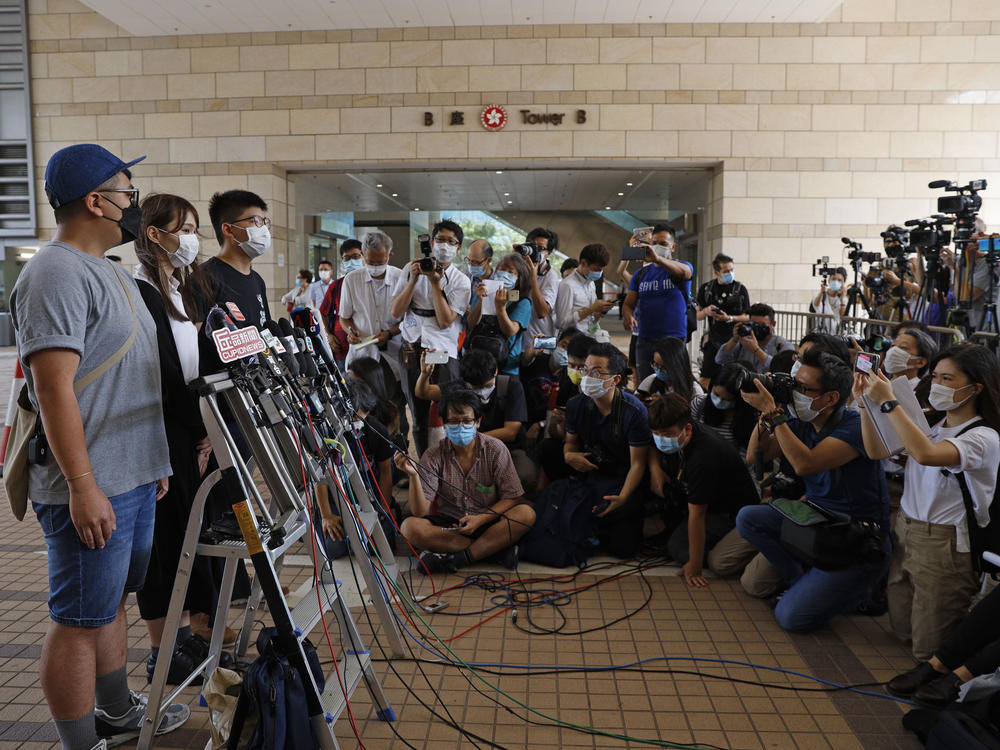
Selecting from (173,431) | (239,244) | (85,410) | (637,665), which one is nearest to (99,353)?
(85,410)

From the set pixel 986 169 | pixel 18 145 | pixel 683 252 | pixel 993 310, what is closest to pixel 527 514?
pixel 993 310

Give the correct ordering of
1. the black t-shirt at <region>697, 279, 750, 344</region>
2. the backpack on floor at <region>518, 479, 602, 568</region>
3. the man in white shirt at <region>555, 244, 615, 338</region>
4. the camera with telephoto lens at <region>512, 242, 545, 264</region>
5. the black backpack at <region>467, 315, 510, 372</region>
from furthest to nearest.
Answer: the black t-shirt at <region>697, 279, 750, 344</region> → the man in white shirt at <region>555, 244, 615, 338</region> → the camera with telephoto lens at <region>512, 242, 545, 264</region> → the black backpack at <region>467, 315, 510, 372</region> → the backpack on floor at <region>518, 479, 602, 568</region>

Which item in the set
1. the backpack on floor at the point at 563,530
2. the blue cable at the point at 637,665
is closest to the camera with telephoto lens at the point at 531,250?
the backpack on floor at the point at 563,530

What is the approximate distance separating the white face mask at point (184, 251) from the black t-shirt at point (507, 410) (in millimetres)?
2513

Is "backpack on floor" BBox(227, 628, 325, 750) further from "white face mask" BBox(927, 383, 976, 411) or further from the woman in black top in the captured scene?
"white face mask" BBox(927, 383, 976, 411)

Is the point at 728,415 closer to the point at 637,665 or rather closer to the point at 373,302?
the point at 637,665

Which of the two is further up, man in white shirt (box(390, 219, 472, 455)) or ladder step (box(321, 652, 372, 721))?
man in white shirt (box(390, 219, 472, 455))

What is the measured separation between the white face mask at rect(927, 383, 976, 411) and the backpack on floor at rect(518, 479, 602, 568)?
1.88 meters

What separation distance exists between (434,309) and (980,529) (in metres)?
3.54

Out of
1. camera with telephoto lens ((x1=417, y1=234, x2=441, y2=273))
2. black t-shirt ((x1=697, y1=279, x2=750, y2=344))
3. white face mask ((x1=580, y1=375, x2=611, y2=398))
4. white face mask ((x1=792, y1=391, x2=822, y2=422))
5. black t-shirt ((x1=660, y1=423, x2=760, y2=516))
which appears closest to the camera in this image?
white face mask ((x1=792, y1=391, x2=822, y2=422))

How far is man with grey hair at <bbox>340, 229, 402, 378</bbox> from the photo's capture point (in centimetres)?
538

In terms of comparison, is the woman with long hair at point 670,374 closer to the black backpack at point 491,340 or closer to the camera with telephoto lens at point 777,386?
the black backpack at point 491,340

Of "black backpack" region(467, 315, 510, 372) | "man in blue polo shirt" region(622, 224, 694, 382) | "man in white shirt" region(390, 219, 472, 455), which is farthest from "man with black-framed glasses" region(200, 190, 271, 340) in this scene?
"man in blue polo shirt" region(622, 224, 694, 382)

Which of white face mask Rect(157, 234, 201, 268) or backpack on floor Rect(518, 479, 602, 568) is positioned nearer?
white face mask Rect(157, 234, 201, 268)
